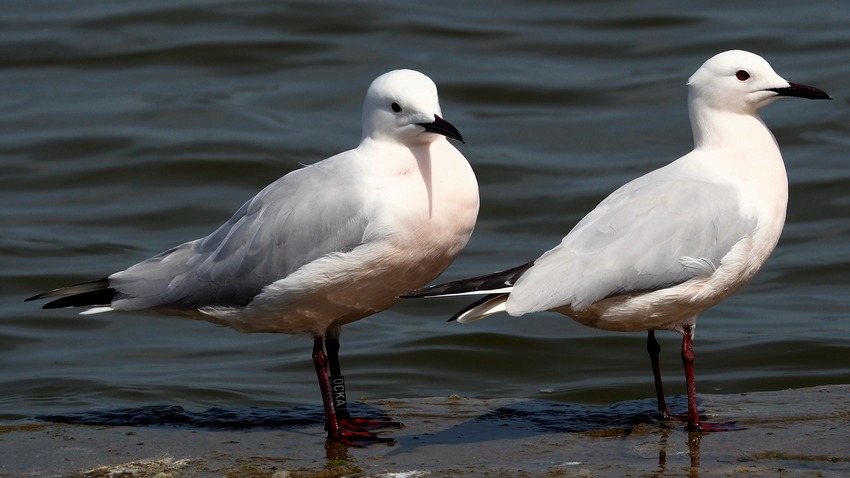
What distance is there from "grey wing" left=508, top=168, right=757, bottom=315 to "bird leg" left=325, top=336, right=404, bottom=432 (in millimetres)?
1078

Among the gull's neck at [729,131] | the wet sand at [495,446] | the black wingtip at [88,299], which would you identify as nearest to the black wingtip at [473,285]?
the wet sand at [495,446]

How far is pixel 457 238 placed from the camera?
21.8 ft

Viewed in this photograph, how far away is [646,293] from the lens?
6.26 m

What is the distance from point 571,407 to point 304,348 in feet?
12.6

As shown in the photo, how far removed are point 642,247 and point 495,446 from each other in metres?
1.12

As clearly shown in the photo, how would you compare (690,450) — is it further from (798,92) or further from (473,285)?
(798,92)

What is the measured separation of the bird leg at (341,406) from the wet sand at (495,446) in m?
0.12

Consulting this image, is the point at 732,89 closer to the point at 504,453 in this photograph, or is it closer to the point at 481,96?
the point at 504,453

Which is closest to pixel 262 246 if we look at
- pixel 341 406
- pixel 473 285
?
pixel 341 406

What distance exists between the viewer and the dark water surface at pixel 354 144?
379 inches

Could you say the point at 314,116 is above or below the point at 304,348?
above

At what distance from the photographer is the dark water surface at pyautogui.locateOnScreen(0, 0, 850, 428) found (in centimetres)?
962

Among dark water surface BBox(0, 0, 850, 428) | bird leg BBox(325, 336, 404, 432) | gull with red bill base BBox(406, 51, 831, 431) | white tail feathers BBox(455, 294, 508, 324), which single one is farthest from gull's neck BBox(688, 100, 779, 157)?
dark water surface BBox(0, 0, 850, 428)

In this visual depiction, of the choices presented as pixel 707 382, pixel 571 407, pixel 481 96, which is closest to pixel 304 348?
pixel 707 382
